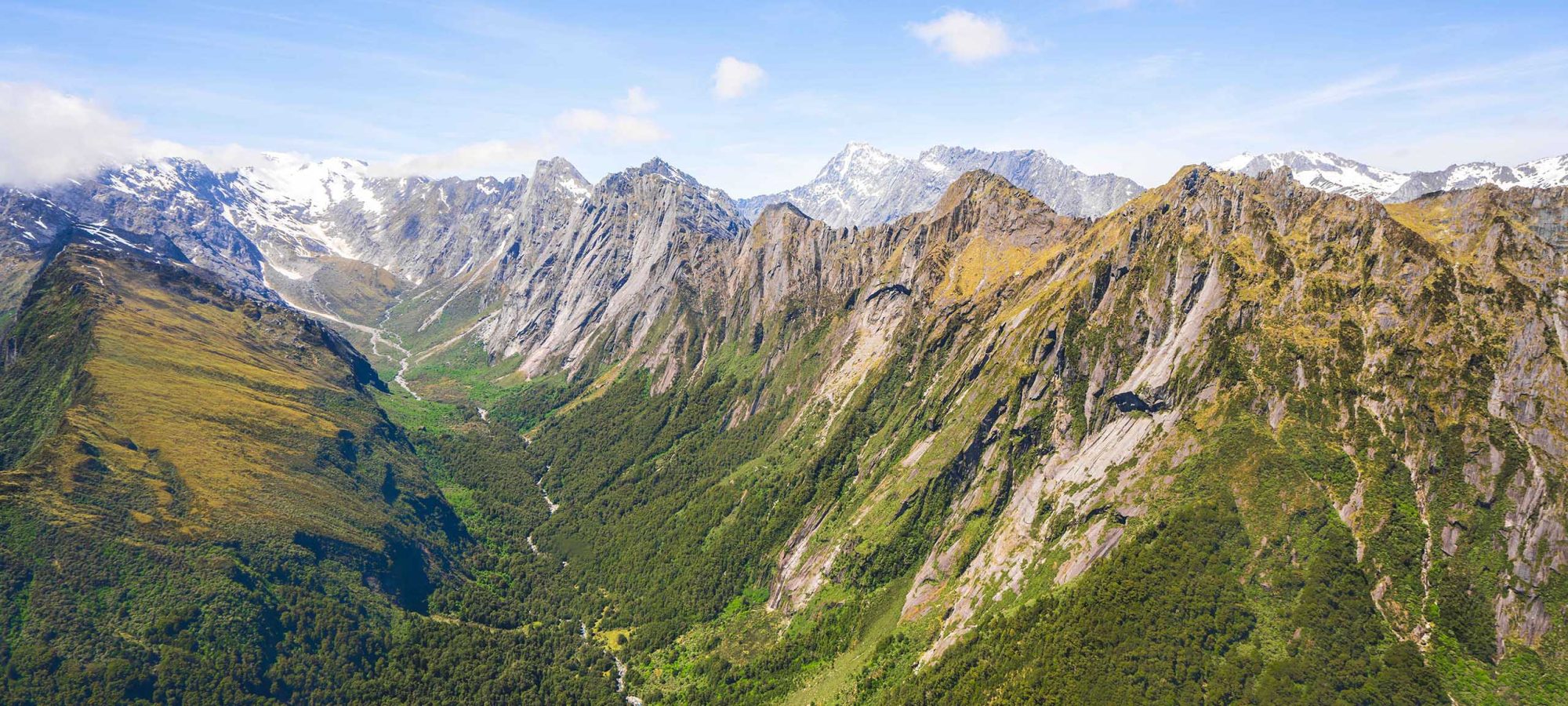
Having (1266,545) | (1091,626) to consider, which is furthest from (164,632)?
(1266,545)

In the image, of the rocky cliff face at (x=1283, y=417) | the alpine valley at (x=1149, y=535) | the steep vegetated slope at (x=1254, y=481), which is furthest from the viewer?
the rocky cliff face at (x=1283, y=417)

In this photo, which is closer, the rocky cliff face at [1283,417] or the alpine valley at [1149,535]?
the alpine valley at [1149,535]

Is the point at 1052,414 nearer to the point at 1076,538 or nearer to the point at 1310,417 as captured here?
the point at 1076,538

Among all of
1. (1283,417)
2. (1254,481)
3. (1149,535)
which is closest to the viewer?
(1254,481)

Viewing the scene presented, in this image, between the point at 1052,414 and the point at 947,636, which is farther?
the point at 1052,414

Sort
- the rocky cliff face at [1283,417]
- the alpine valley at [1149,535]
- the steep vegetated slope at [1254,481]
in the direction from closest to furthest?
the steep vegetated slope at [1254,481] < the alpine valley at [1149,535] < the rocky cliff face at [1283,417]

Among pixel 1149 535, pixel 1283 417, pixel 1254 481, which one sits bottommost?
pixel 1149 535

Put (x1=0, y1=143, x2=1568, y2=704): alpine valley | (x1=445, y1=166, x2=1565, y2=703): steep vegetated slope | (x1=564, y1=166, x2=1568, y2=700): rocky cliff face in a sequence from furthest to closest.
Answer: (x1=564, y1=166, x2=1568, y2=700): rocky cliff face, (x1=0, y1=143, x2=1568, y2=704): alpine valley, (x1=445, y1=166, x2=1565, y2=703): steep vegetated slope

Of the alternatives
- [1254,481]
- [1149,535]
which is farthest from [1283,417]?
[1149,535]

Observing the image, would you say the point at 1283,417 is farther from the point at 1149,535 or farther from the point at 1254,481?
the point at 1149,535

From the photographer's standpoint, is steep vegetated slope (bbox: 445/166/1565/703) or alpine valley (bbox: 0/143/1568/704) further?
→ alpine valley (bbox: 0/143/1568/704)

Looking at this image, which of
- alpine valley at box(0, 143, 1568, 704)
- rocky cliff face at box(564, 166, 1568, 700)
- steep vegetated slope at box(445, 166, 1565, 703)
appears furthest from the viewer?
rocky cliff face at box(564, 166, 1568, 700)
